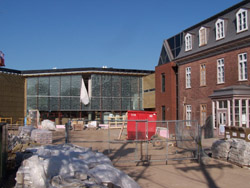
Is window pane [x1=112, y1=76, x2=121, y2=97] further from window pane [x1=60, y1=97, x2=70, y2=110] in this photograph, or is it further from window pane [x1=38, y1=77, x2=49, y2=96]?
window pane [x1=38, y1=77, x2=49, y2=96]

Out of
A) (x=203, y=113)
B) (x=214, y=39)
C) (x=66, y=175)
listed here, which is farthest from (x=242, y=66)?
(x=66, y=175)

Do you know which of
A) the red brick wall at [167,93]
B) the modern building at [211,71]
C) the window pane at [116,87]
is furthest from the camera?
the window pane at [116,87]

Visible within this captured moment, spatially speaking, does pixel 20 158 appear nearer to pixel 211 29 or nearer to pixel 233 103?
pixel 233 103

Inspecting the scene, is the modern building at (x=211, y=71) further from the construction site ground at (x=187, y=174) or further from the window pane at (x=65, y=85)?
the window pane at (x=65, y=85)

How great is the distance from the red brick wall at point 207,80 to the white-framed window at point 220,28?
1.66 m

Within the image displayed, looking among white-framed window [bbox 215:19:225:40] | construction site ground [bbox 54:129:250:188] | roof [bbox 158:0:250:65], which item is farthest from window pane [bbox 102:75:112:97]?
construction site ground [bbox 54:129:250:188]

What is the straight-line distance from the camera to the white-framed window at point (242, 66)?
66.0 feet

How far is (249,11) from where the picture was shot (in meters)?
19.9

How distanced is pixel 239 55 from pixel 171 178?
1410cm

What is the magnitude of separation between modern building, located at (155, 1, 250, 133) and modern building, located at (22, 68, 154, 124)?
7.83 m

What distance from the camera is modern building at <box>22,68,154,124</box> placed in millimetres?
35438

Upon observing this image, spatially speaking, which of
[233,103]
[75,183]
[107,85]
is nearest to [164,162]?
[75,183]

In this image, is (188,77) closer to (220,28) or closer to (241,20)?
(220,28)

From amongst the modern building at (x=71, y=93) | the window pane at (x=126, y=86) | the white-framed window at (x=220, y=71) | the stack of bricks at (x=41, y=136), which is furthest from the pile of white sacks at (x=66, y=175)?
the window pane at (x=126, y=86)
